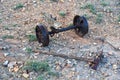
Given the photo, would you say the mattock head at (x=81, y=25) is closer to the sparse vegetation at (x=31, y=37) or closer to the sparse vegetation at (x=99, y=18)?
the sparse vegetation at (x=99, y=18)

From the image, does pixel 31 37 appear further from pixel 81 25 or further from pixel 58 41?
Result: pixel 81 25

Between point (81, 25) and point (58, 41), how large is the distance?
51 centimetres

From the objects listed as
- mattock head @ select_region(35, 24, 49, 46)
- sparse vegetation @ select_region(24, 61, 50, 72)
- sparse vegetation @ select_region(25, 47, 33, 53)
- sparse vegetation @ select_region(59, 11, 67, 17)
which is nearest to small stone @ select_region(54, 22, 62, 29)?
sparse vegetation @ select_region(59, 11, 67, 17)

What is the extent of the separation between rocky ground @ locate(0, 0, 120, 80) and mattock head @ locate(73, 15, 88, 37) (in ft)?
0.33

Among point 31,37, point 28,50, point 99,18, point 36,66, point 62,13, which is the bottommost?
point 36,66

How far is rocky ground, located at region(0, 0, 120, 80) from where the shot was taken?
464 centimetres

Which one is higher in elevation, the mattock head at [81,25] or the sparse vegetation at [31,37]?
the mattock head at [81,25]

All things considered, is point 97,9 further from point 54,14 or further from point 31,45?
point 31,45

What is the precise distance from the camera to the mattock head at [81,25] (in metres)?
5.44

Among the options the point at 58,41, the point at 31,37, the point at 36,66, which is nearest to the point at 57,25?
the point at 58,41

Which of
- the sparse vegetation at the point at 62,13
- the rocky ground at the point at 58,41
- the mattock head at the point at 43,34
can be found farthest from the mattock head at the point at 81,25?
the mattock head at the point at 43,34

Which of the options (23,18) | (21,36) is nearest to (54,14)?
(23,18)

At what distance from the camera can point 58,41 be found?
17.8 feet

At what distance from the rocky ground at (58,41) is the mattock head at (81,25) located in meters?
0.10
